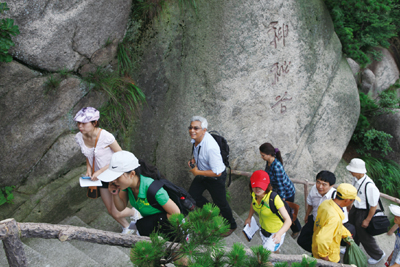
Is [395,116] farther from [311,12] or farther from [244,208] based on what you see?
[244,208]

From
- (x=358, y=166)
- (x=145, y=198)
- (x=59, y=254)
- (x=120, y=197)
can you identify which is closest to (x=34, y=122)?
(x=59, y=254)

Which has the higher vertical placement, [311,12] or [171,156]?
[311,12]

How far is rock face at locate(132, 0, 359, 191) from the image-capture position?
5.17 metres

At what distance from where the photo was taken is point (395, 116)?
8.53 metres

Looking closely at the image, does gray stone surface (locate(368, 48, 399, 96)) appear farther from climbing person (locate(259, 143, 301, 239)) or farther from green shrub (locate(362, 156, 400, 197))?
climbing person (locate(259, 143, 301, 239))

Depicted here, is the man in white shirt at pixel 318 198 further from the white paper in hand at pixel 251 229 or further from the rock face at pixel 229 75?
the rock face at pixel 229 75

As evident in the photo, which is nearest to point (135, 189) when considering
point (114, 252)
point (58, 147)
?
point (114, 252)

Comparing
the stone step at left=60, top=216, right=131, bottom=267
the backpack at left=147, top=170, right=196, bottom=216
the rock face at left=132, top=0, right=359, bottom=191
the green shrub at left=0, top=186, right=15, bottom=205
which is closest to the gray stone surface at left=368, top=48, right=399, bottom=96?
the rock face at left=132, top=0, right=359, bottom=191

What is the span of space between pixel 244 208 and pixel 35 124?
13.3 feet

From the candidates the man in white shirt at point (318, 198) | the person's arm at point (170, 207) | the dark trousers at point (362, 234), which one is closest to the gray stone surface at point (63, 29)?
the person's arm at point (170, 207)

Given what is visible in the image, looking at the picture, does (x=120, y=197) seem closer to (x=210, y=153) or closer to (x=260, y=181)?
(x=210, y=153)

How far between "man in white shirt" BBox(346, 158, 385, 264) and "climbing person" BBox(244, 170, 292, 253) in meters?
1.64

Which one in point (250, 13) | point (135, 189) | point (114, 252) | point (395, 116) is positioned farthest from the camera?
point (395, 116)

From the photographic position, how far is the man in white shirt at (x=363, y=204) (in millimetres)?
4379
